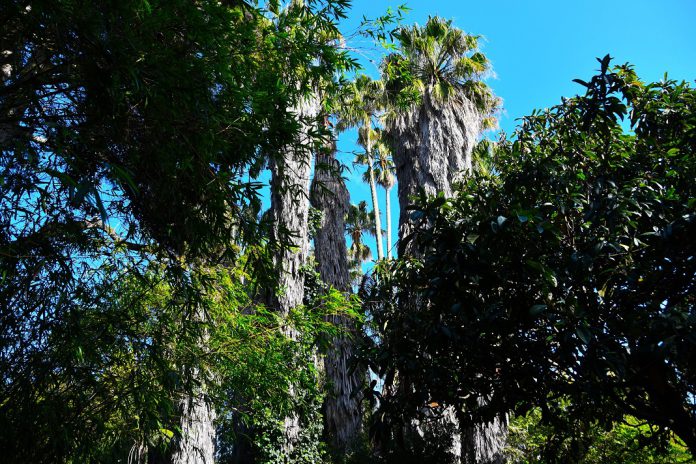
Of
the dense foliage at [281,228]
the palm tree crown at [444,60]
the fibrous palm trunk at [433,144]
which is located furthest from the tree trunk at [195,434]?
the palm tree crown at [444,60]

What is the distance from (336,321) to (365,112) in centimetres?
496

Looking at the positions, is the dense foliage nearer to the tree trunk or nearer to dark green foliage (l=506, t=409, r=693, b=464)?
dark green foliage (l=506, t=409, r=693, b=464)

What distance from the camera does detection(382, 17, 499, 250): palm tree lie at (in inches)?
477

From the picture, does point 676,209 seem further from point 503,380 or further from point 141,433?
point 141,433

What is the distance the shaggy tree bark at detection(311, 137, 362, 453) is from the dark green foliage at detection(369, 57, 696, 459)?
4610mm

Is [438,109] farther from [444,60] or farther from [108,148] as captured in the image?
[108,148]

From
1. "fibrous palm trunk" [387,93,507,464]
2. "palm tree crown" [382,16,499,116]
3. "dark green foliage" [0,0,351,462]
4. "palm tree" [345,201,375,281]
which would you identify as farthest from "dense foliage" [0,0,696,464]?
"palm tree" [345,201,375,281]

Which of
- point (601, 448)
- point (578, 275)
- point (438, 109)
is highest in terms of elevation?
point (438, 109)

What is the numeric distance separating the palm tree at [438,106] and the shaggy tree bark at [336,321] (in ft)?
5.54

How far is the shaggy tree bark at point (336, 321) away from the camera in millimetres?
11102

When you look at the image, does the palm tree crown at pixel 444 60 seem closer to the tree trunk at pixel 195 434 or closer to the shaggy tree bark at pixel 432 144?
the shaggy tree bark at pixel 432 144

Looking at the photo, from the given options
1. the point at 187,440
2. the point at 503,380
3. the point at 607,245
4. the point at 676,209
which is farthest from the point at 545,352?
the point at 187,440

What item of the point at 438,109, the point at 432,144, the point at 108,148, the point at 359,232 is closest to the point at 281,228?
the point at 108,148

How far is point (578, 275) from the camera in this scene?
3951mm
